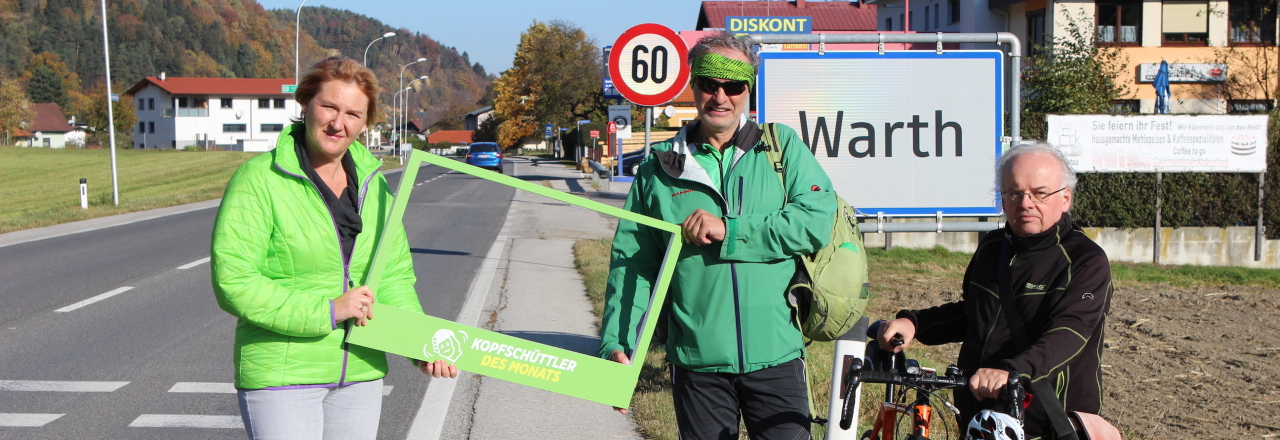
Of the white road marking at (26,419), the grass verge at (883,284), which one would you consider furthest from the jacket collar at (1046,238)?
the white road marking at (26,419)

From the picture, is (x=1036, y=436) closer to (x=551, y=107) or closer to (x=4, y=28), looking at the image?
(x=551, y=107)

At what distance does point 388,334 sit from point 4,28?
174384 millimetres

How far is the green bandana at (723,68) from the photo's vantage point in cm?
297

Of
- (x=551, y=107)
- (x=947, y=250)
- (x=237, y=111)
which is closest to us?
(x=947, y=250)

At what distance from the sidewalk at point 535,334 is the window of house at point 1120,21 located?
24.9m

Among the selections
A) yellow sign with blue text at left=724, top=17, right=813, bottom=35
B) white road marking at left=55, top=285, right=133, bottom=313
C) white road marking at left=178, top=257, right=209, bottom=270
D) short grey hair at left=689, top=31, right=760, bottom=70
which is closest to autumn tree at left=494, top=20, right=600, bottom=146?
yellow sign with blue text at left=724, top=17, right=813, bottom=35

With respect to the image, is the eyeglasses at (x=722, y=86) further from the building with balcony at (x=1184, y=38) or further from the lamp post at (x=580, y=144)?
the lamp post at (x=580, y=144)

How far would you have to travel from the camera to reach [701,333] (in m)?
2.96

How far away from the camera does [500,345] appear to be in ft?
9.14

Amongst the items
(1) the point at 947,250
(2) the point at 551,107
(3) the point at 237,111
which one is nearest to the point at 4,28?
(3) the point at 237,111

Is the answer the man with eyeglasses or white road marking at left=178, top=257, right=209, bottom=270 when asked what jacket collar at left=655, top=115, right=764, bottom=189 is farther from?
white road marking at left=178, top=257, right=209, bottom=270

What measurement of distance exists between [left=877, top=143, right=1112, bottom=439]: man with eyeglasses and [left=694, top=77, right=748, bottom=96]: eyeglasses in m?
0.79

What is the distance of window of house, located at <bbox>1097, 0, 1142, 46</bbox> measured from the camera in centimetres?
3500

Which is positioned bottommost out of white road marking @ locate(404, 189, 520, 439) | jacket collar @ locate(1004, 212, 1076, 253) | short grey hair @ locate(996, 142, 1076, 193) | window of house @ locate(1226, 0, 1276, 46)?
white road marking @ locate(404, 189, 520, 439)
